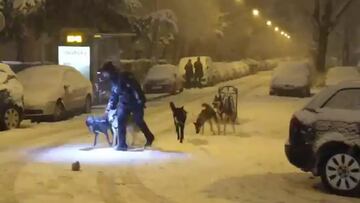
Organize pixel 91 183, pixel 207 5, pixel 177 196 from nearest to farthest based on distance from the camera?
pixel 177 196
pixel 91 183
pixel 207 5

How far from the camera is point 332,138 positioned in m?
10.3

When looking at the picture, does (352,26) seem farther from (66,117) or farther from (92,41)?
(66,117)

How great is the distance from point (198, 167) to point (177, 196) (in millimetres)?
2484

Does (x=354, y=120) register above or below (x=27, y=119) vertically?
above

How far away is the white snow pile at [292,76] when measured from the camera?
3219 cm

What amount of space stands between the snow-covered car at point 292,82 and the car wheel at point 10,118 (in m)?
16.2

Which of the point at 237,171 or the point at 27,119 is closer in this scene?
the point at 237,171

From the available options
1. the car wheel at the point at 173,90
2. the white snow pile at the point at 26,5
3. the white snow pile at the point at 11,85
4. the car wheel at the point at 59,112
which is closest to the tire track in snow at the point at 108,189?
the white snow pile at the point at 11,85

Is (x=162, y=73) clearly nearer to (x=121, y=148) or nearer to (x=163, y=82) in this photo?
(x=163, y=82)

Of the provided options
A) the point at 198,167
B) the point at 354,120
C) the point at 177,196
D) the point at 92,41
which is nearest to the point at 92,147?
the point at 198,167

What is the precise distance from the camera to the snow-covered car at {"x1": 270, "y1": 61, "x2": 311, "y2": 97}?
1256 inches

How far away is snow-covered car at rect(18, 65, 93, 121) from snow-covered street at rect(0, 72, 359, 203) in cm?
130

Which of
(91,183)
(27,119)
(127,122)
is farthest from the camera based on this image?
(27,119)

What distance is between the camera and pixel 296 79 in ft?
107
